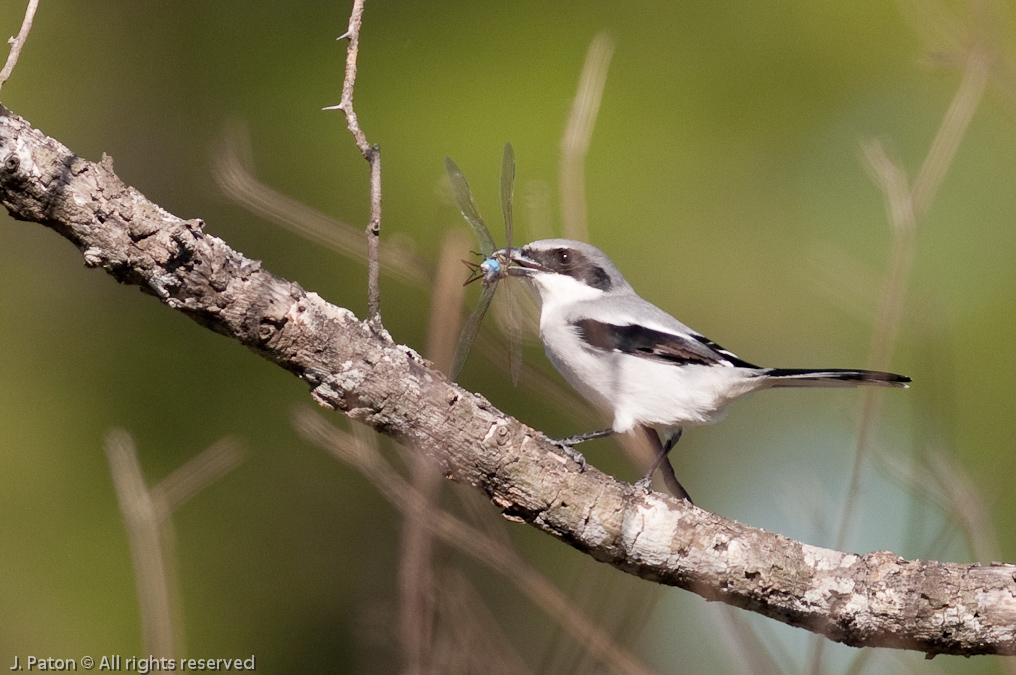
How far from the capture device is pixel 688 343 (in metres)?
3.56

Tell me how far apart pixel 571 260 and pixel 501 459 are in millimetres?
1725

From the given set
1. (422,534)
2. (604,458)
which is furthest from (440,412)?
(604,458)

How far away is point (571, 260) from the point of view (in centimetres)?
392

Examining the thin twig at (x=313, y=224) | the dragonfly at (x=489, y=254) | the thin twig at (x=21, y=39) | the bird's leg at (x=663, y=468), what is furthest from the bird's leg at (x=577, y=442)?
the thin twig at (x=21, y=39)

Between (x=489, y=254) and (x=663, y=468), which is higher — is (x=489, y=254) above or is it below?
above

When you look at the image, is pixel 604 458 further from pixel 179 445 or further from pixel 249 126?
pixel 249 126

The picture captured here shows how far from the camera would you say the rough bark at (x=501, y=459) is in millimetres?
1969

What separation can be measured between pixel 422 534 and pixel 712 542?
34.9 inches

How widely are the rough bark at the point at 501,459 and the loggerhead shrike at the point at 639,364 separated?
2.28 feet

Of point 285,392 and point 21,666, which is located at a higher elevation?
point 285,392

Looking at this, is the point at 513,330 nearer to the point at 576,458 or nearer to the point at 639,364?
the point at 576,458

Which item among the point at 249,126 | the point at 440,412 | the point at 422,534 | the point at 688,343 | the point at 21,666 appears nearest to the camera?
the point at 422,534

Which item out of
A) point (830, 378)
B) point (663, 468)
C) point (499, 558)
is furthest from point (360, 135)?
point (830, 378)

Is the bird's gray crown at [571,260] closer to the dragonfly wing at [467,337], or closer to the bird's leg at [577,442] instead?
the bird's leg at [577,442]
